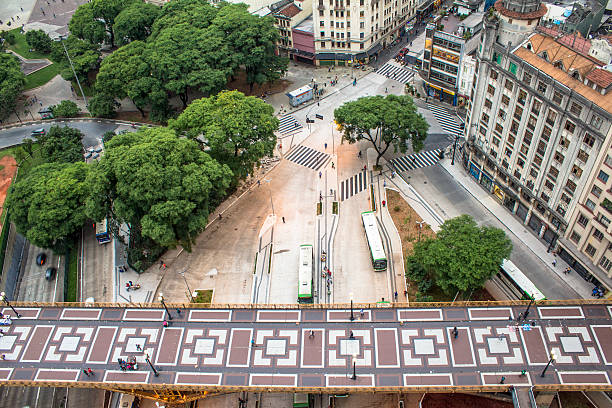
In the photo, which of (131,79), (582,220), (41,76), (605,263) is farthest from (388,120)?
(41,76)

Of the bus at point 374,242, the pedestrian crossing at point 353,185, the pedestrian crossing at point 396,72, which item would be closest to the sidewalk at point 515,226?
the pedestrian crossing at point 353,185

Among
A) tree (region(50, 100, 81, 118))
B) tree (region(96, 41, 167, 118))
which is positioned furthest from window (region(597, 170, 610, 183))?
tree (region(50, 100, 81, 118))

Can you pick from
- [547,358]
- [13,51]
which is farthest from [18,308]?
[13,51]

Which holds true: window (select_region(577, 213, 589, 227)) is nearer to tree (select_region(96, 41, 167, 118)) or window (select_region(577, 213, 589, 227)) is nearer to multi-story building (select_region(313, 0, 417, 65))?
multi-story building (select_region(313, 0, 417, 65))

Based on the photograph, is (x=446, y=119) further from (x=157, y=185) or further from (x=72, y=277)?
(x=72, y=277)

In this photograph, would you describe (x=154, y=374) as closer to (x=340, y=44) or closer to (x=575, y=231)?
(x=575, y=231)
